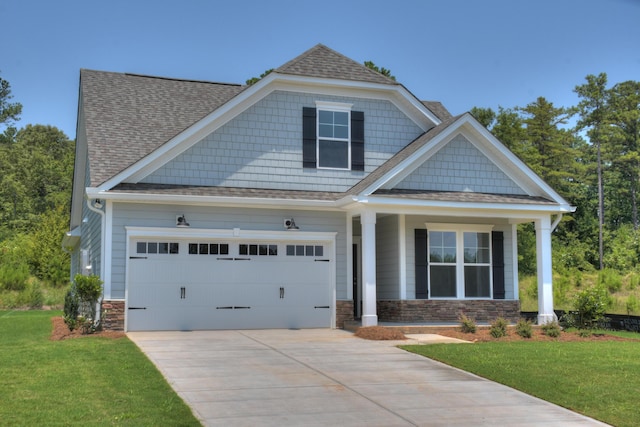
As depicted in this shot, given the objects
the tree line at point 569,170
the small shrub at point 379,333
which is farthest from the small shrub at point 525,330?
the tree line at point 569,170

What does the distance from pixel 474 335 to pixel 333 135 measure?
6234 mm

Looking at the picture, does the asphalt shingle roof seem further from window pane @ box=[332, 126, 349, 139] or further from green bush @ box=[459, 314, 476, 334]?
green bush @ box=[459, 314, 476, 334]

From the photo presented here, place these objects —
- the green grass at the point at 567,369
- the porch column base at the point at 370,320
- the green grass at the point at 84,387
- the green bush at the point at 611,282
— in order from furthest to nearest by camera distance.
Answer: the green bush at the point at 611,282
the porch column base at the point at 370,320
the green grass at the point at 567,369
the green grass at the point at 84,387

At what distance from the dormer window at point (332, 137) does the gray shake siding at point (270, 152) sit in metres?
0.15

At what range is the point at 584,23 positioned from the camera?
283 inches

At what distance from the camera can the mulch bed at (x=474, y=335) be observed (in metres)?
15.0

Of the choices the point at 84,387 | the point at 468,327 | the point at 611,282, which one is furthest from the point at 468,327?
the point at 611,282


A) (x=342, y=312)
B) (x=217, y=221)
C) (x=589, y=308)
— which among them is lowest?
(x=342, y=312)

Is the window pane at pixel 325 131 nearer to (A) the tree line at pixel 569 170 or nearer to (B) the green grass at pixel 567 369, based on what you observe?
(B) the green grass at pixel 567 369

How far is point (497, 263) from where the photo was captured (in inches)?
752

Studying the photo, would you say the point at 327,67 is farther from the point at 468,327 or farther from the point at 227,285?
the point at 468,327

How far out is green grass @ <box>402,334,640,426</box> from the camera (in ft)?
28.8

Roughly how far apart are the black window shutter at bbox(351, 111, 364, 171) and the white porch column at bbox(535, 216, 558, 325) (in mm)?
4748

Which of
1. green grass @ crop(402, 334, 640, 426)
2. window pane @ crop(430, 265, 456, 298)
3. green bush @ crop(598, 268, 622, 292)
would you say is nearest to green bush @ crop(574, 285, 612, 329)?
green grass @ crop(402, 334, 640, 426)
